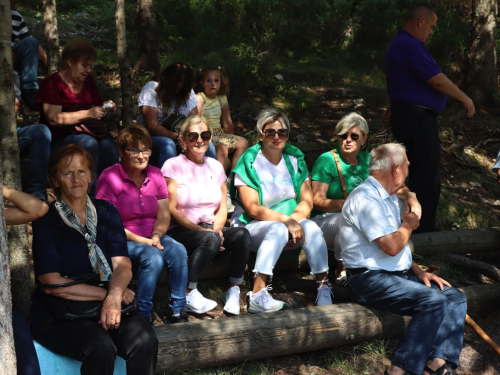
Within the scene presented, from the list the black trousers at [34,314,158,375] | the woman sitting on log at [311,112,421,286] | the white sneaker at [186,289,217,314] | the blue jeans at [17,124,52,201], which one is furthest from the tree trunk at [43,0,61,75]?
the black trousers at [34,314,158,375]

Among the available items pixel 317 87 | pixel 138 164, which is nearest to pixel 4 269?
pixel 138 164

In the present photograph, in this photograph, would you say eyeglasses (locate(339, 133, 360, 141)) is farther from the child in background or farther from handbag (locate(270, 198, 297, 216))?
the child in background

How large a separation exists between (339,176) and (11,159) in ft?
8.83

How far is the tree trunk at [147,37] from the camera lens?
8344mm

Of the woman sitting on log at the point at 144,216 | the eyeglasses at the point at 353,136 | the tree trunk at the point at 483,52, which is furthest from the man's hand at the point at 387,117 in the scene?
the tree trunk at the point at 483,52

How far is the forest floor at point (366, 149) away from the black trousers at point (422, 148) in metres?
0.65

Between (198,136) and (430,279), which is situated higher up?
(198,136)

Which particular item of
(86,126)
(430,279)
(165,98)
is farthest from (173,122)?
(430,279)

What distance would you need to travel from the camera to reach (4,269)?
108 inches

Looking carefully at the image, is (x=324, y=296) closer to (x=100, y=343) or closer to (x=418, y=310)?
(x=418, y=310)

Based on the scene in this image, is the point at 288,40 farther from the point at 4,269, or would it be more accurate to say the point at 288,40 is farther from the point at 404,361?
the point at 4,269

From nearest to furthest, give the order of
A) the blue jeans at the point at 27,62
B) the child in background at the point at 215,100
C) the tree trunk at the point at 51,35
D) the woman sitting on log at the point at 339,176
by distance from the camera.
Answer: the woman sitting on log at the point at 339,176, the blue jeans at the point at 27,62, the child in background at the point at 215,100, the tree trunk at the point at 51,35

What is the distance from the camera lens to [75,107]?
519 cm

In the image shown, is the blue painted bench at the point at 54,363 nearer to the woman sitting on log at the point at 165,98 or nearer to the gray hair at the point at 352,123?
the woman sitting on log at the point at 165,98
